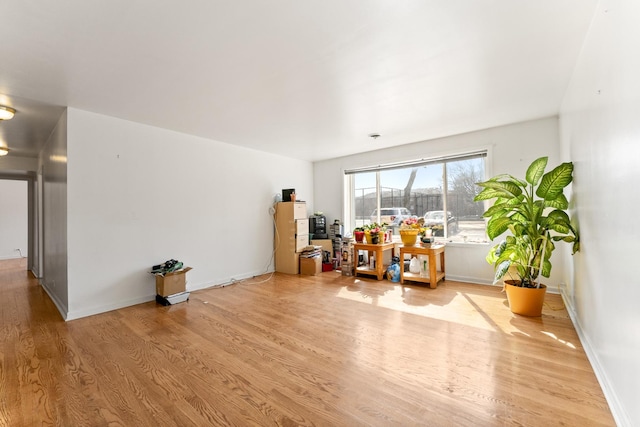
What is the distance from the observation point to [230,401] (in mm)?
1663

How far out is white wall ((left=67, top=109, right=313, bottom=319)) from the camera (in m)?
3.14

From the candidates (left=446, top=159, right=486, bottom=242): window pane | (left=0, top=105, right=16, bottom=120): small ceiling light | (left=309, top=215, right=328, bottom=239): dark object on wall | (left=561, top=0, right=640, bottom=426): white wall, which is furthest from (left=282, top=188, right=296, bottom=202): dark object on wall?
(left=561, top=0, right=640, bottom=426): white wall

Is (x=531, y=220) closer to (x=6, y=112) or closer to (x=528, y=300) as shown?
(x=528, y=300)

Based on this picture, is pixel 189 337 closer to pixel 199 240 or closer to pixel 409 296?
pixel 199 240

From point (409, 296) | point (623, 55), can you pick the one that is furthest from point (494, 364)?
point (623, 55)

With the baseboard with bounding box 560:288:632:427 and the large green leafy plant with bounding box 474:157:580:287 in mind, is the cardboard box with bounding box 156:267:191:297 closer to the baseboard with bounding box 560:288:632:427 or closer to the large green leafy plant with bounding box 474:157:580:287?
the large green leafy plant with bounding box 474:157:580:287

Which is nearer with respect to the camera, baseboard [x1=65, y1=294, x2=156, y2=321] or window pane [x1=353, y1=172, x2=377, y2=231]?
baseboard [x1=65, y1=294, x2=156, y2=321]

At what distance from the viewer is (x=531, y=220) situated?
9.08 feet

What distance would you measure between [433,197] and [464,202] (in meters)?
0.51

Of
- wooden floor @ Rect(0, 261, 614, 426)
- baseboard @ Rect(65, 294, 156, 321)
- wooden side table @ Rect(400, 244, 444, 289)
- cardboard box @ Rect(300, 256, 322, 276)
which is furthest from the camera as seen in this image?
cardboard box @ Rect(300, 256, 322, 276)

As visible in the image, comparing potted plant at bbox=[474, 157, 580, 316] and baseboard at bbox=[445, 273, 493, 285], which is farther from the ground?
potted plant at bbox=[474, 157, 580, 316]

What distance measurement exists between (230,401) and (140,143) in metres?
3.42

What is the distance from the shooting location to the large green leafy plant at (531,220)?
8.34 ft

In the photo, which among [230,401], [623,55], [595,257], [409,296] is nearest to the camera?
[623,55]
